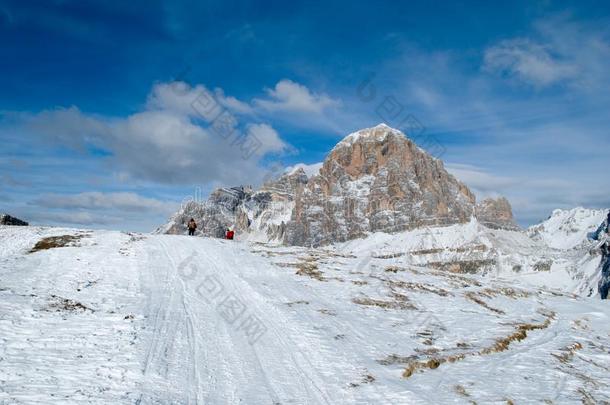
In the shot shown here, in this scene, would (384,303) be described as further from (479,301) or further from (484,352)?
(479,301)

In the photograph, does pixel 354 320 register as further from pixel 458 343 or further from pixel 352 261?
pixel 352 261

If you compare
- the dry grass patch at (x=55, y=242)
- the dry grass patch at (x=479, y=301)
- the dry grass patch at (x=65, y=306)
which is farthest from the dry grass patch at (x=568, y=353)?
the dry grass patch at (x=55, y=242)

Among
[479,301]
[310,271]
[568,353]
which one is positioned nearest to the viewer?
[568,353]

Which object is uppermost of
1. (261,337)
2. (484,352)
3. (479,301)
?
(479,301)

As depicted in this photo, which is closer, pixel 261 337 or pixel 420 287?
pixel 261 337

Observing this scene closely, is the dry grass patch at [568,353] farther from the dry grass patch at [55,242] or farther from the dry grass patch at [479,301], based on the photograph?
the dry grass patch at [55,242]

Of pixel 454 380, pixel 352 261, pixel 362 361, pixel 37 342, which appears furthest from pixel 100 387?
pixel 352 261

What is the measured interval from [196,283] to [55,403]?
14874mm

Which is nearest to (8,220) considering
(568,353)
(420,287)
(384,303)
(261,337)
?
(384,303)

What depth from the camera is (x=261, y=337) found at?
17.0 meters

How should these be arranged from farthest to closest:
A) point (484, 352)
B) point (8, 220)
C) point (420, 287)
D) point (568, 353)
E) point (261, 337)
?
point (8, 220) → point (420, 287) → point (568, 353) → point (484, 352) → point (261, 337)

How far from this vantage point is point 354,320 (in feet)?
69.5

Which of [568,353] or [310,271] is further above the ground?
[310,271]

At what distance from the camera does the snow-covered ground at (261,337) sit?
12180 millimetres
